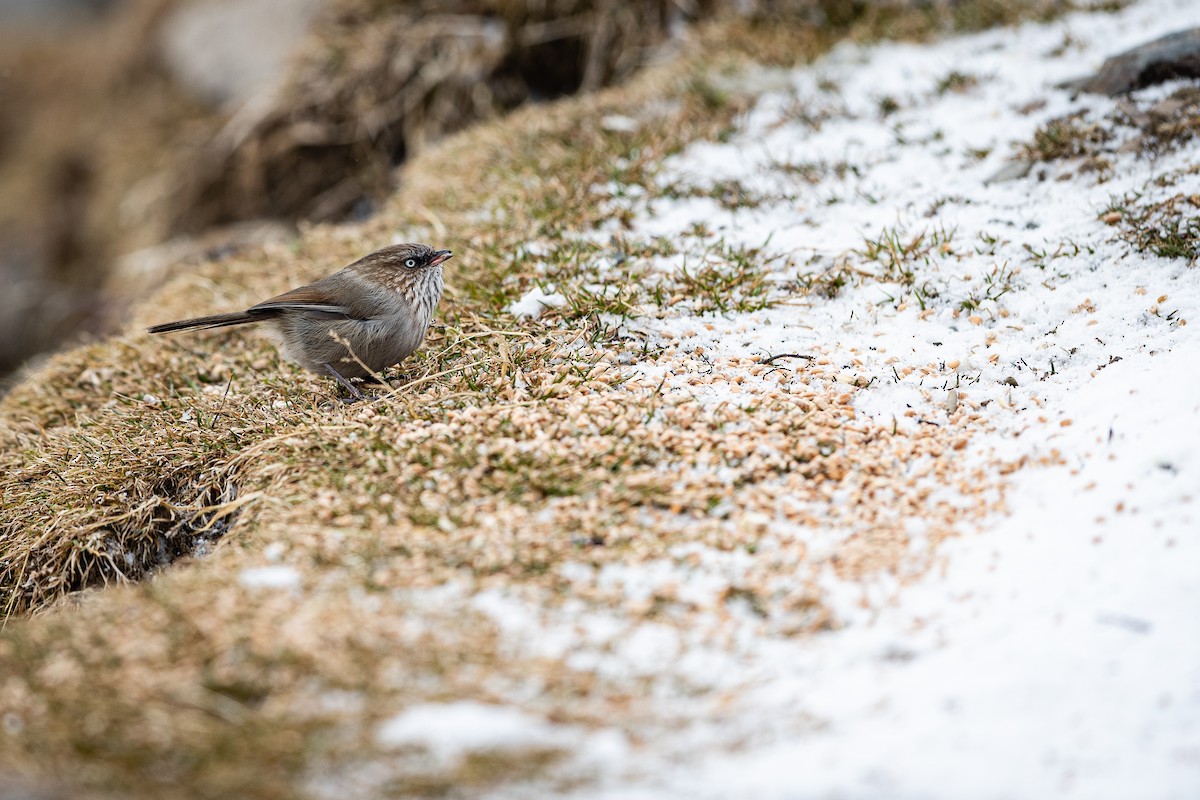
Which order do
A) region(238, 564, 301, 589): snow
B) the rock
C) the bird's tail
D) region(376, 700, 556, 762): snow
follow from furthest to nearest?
the rock < the bird's tail < region(238, 564, 301, 589): snow < region(376, 700, 556, 762): snow

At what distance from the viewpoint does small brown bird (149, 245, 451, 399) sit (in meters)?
3.88

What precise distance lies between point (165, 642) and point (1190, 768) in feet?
8.13

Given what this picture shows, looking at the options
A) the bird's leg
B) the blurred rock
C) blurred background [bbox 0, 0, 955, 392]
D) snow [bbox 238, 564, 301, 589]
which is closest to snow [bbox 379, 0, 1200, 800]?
snow [bbox 238, 564, 301, 589]

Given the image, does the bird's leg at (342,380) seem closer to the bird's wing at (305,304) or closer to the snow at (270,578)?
the bird's wing at (305,304)

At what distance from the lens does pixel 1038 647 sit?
2477 millimetres

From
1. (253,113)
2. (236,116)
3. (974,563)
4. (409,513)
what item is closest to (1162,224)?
(974,563)

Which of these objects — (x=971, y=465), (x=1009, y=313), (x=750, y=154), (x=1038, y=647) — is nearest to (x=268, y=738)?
(x=1038, y=647)

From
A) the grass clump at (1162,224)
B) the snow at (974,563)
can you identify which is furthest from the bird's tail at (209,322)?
the grass clump at (1162,224)

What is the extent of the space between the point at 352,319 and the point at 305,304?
21cm

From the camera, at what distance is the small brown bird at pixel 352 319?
12.7 feet

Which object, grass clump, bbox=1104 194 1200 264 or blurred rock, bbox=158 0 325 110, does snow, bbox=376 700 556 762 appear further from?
blurred rock, bbox=158 0 325 110

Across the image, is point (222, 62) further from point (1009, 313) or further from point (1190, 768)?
point (1190, 768)

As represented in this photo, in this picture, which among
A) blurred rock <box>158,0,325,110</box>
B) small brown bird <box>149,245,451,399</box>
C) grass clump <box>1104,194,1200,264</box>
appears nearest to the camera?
small brown bird <box>149,245,451,399</box>

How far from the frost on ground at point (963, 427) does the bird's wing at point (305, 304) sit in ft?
4.10
